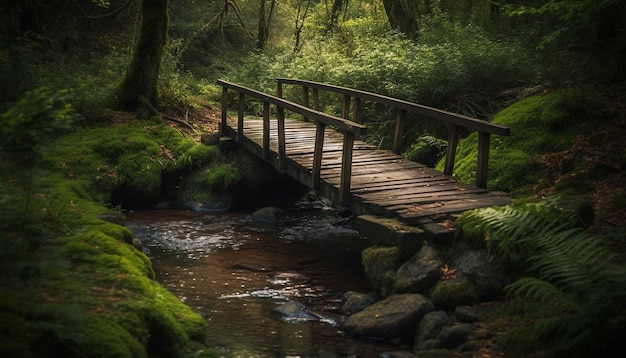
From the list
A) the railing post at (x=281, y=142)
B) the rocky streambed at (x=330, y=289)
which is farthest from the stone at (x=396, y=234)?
the railing post at (x=281, y=142)

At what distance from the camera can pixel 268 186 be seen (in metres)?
14.1

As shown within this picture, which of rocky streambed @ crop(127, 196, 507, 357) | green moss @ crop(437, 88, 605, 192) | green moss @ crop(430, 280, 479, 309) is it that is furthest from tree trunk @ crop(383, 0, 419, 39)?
green moss @ crop(430, 280, 479, 309)

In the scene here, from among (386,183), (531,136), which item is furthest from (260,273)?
(531,136)

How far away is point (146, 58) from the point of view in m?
14.2

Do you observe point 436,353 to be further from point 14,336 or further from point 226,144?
point 226,144

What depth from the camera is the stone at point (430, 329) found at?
6.52 metres

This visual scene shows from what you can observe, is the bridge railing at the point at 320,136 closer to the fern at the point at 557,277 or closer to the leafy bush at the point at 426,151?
the fern at the point at 557,277

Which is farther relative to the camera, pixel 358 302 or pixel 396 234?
pixel 358 302

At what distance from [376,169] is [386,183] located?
92 cm

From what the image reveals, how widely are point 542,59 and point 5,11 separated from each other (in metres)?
13.8

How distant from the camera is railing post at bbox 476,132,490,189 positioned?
8.98 m

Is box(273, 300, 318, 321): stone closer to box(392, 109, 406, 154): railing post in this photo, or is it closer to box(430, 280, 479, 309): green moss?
box(430, 280, 479, 309): green moss

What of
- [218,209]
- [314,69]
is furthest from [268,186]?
[314,69]

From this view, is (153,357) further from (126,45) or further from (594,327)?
(126,45)
